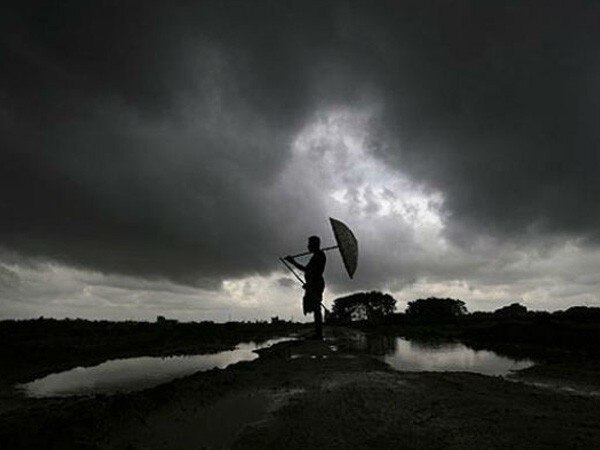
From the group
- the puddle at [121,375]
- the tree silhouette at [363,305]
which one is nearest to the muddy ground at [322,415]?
the puddle at [121,375]

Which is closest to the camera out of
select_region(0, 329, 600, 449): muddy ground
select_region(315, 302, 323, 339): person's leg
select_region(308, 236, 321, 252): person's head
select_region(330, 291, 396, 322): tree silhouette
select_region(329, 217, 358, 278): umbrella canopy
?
select_region(0, 329, 600, 449): muddy ground

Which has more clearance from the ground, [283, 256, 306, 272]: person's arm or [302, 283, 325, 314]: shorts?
[283, 256, 306, 272]: person's arm

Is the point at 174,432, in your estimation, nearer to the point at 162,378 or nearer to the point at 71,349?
the point at 162,378

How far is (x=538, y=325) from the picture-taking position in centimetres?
2689

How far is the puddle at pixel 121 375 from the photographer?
10.7 meters

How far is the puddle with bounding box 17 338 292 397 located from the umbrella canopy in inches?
218

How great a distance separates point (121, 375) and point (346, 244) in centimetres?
890

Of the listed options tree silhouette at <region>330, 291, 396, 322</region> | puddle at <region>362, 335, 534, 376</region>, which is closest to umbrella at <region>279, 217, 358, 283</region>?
puddle at <region>362, 335, 534, 376</region>

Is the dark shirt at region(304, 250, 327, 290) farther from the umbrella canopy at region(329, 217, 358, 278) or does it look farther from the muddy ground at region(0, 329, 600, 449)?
the muddy ground at region(0, 329, 600, 449)

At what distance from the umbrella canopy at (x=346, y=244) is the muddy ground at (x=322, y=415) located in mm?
7664

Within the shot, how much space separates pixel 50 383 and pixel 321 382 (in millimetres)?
7590

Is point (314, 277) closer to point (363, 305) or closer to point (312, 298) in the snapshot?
point (312, 298)

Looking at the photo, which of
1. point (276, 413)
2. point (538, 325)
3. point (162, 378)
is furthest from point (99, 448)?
point (538, 325)

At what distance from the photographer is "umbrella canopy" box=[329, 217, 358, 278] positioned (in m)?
17.1
